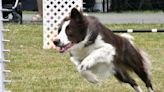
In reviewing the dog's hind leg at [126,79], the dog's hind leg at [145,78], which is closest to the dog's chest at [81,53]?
the dog's hind leg at [126,79]

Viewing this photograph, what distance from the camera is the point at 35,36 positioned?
39.1ft

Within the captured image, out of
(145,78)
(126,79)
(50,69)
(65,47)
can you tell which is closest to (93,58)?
(65,47)

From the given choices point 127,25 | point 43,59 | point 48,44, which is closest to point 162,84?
point 43,59

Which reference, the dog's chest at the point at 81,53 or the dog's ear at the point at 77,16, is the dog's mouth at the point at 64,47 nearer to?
the dog's chest at the point at 81,53

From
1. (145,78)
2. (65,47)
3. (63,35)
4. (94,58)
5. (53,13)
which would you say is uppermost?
(63,35)

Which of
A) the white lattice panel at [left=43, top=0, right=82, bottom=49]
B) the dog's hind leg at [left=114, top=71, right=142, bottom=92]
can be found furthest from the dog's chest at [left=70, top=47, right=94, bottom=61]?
the white lattice panel at [left=43, top=0, right=82, bottom=49]

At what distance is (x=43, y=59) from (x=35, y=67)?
717 millimetres

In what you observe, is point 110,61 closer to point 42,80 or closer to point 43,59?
point 42,80

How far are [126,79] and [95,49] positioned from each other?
68cm

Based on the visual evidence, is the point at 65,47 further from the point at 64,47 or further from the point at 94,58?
the point at 94,58

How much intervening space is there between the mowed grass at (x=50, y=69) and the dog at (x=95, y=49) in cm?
43

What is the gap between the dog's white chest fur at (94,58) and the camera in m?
5.29

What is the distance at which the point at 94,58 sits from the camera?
5.30m

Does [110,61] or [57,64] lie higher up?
[110,61]
